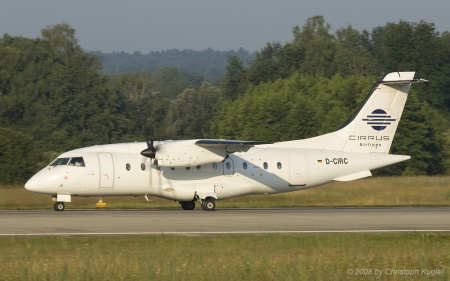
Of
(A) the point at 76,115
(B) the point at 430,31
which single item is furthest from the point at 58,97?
(B) the point at 430,31

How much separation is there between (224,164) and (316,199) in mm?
6487

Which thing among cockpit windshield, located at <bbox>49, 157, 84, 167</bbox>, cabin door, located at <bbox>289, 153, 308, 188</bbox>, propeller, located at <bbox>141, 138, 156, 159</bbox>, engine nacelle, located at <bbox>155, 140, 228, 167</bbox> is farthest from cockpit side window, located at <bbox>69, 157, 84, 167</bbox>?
cabin door, located at <bbox>289, 153, 308, 188</bbox>

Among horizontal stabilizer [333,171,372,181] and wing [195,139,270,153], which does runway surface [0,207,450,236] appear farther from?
wing [195,139,270,153]

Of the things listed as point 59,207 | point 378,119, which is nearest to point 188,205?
point 59,207

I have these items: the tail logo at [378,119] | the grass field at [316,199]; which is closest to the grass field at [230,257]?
→ the tail logo at [378,119]

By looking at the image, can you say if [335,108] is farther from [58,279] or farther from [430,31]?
[58,279]

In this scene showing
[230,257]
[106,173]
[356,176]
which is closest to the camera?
[230,257]

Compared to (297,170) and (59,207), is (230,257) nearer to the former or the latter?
(59,207)

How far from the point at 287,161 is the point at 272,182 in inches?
38.4

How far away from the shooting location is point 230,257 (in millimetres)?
17516

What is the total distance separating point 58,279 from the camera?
47.1 ft

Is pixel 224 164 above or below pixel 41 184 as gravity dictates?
above

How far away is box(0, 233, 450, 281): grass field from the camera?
15000mm

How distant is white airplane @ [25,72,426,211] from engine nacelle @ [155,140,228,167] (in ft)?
0.12
